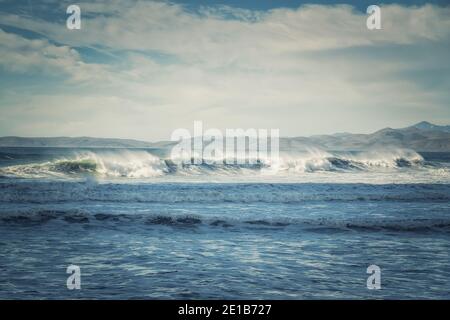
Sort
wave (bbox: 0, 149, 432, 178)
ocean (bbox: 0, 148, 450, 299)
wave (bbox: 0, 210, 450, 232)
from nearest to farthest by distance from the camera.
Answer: ocean (bbox: 0, 148, 450, 299) → wave (bbox: 0, 210, 450, 232) → wave (bbox: 0, 149, 432, 178)

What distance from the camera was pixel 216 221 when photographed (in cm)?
1134

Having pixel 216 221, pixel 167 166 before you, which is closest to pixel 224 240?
pixel 216 221

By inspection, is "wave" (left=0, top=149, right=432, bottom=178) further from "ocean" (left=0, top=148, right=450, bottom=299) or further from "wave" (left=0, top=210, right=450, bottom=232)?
"wave" (left=0, top=210, right=450, bottom=232)

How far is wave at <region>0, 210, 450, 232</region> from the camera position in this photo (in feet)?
35.2

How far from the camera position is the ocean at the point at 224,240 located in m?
5.72

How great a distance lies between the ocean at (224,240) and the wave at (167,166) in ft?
21.9

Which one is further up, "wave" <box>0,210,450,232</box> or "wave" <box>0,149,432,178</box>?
"wave" <box>0,149,432,178</box>

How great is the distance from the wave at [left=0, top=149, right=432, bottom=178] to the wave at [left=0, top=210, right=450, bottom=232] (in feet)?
38.6

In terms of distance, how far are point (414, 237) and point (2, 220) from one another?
38.0 feet

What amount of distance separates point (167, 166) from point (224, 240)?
19.6 metres

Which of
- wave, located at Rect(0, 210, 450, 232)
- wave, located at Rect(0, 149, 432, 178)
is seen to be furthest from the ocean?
wave, located at Rect(0, 149, 432, 178)

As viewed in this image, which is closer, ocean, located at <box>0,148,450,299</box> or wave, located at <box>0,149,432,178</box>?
ocean, located at <box>0,148,450,299</box>

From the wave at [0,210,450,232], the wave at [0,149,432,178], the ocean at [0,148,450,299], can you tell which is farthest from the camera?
the wave at [0,149,432,178]

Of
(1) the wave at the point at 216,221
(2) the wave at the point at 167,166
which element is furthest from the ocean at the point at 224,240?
(2) the wave at the point at 167,166
